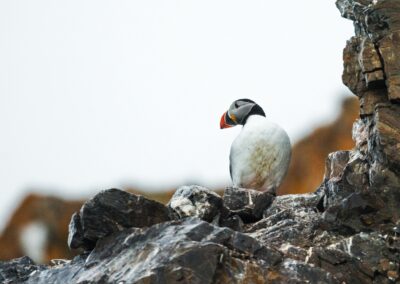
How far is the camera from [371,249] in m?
8.16

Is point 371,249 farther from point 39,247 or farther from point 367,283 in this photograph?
point 39,247

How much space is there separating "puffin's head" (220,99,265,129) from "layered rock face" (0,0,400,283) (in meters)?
2.95

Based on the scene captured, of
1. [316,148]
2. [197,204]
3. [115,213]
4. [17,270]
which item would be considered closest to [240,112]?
[197,204]

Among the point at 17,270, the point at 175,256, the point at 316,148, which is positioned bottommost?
the point at 316,148

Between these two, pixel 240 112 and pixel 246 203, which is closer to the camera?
pixel 246 203

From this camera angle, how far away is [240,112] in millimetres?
12914

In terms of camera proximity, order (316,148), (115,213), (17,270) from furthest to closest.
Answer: (316,148), (17,270), (115,213)

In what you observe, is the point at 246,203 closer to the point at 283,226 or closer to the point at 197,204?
the point at 197,204

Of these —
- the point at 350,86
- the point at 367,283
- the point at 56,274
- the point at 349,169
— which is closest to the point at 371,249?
the point at 367,283

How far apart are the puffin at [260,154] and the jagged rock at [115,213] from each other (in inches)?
144

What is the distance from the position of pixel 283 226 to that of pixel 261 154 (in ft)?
10.6

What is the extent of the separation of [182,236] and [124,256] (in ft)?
1.75

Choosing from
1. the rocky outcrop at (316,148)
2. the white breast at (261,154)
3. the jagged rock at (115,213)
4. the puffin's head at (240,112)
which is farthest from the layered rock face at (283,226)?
the rocky outcrop at (316,148)

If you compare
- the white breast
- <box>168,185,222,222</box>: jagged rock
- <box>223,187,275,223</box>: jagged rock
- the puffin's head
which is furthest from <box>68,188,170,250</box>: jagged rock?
the puffin's head
